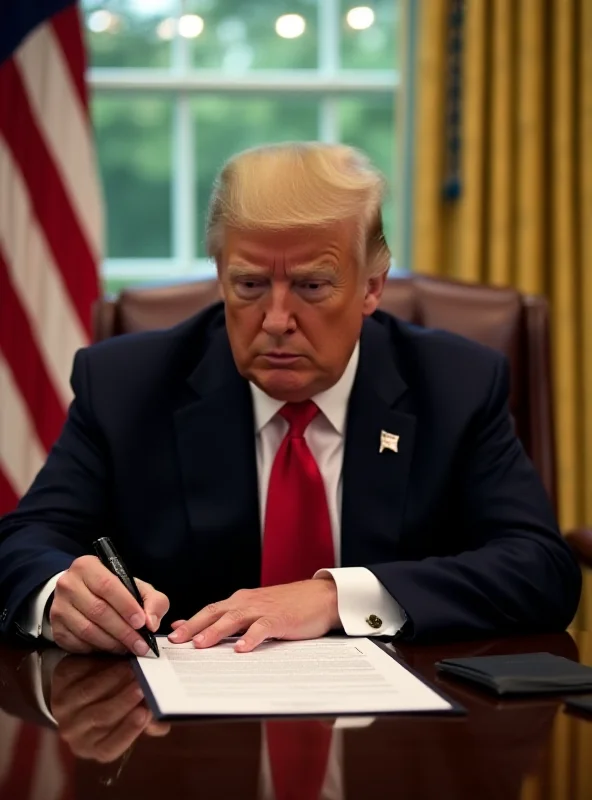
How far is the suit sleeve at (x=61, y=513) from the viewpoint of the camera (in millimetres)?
1830

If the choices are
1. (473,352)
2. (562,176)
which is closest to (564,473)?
(562,176)

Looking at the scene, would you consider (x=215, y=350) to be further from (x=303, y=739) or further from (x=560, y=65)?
(x=560, y=65)

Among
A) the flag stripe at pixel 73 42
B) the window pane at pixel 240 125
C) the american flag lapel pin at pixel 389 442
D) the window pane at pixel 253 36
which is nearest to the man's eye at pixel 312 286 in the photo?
the american flag lapel pin at pixel 389 442

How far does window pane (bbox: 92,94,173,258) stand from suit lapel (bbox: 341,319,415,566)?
2.52 m

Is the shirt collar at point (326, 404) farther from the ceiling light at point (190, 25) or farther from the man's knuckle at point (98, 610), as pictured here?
the ceiling light at point (190, 25)

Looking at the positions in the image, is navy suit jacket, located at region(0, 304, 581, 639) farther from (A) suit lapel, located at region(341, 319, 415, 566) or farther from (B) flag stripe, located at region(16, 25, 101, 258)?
(B) flag stripe, located at region(16, 25, 101, 258)

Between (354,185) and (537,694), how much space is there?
104 cm

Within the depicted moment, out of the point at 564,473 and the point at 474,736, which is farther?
the point at 564,473

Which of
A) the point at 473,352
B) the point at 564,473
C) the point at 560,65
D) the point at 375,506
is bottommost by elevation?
the point at 564,473

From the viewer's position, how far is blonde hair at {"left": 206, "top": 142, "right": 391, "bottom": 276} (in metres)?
2.04

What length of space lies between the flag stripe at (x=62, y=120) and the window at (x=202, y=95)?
1.77 feet

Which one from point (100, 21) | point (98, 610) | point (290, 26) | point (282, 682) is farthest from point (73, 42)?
point (282, 682)

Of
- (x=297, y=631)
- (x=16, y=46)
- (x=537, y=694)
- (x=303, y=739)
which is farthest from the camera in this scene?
(x=16, y=46)

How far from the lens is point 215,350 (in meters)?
2.35
